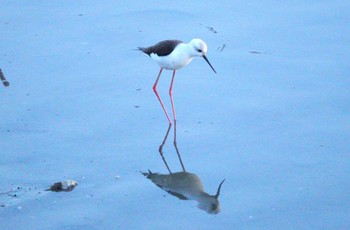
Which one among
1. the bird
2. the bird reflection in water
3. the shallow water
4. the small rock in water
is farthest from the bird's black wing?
the small rock in water

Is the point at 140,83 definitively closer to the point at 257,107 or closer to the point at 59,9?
the point at 257,107

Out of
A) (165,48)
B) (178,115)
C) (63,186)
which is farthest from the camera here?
(165,48)

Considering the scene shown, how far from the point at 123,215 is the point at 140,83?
6.25 ft

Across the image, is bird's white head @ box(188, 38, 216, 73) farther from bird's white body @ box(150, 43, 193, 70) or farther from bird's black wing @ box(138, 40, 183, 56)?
bird's black wing @ box(138, 40, 183, 56)

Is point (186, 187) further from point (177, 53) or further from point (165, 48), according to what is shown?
point (165, 48)

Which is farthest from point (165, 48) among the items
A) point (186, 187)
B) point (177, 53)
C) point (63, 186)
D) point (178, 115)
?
point (63, 186)

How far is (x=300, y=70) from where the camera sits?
19.4 ft

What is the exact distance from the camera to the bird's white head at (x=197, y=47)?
17.8ft

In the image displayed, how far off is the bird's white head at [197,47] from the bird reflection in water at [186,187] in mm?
1082

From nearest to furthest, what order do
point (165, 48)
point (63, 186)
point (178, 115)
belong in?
point (63, 186), point (178, 115), point (165, 48)

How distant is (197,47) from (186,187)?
135 centimetres

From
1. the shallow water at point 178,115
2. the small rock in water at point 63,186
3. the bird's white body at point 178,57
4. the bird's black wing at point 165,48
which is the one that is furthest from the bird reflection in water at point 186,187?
the bird's black wing at point 165,48

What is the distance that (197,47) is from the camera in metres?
5.44

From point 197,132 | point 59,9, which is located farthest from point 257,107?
point 59,9
